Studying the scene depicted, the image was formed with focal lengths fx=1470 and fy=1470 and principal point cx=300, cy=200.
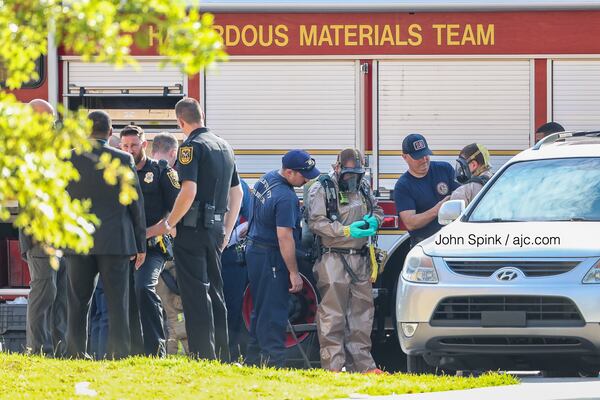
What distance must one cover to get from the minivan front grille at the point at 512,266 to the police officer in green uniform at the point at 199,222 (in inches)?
69.3

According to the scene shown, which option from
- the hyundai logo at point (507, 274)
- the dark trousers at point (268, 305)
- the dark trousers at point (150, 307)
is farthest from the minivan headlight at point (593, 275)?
the dark trousers at point (150, 307)

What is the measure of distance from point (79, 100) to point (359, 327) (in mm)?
3155

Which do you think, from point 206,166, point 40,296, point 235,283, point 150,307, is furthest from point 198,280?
point 235,283

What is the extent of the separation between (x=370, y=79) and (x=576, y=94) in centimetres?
173

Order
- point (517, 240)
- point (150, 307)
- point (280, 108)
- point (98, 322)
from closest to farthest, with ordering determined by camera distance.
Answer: point (517, 240) → point (150, 307) → point (98, 322) → point (280, 108)

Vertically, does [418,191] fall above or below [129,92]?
below

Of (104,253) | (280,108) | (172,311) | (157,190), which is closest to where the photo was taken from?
(104,253)

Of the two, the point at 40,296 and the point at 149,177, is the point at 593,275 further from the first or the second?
the point at 40,296

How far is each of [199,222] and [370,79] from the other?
9.24 ft

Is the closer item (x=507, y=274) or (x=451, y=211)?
(x=507, y=274)

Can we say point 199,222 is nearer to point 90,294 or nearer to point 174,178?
point 174,178

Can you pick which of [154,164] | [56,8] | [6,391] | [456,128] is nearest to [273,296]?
[154,164]

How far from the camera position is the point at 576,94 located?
1234cm

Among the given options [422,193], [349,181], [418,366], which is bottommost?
[418,366]
